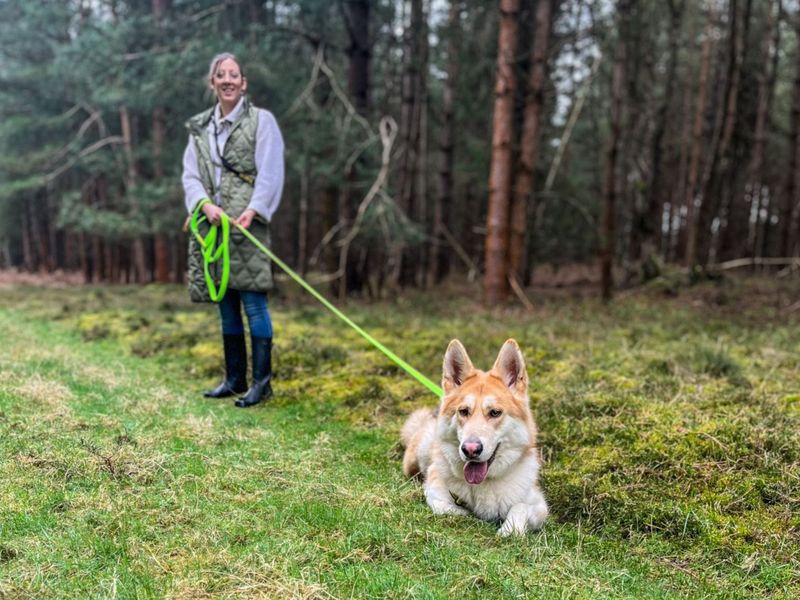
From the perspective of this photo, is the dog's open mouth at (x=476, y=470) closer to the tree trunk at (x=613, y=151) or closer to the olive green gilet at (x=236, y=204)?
the olive green gilet at (x=236, y=204)

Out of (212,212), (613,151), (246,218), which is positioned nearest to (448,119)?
(613,151)

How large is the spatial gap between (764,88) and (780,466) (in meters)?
19.6

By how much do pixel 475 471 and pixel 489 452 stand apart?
17 cm

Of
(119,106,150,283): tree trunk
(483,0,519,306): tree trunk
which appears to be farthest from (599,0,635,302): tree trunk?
(119,106,150,283): tree trunk

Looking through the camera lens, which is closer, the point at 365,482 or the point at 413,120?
the point at 365,482

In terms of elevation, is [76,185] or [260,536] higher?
[76,185]

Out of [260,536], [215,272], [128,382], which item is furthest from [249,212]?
[260,536]

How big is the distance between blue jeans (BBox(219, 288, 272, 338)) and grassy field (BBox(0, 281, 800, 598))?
2.22 feet

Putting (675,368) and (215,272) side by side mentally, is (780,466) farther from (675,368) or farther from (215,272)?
(215,272)

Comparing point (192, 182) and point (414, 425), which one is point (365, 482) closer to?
point (414, 425)

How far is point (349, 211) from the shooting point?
1316 centimetres

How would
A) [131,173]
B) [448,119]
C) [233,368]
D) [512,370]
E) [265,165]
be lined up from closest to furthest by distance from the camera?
[512,370] < [265,165] < [233,368] < [448,119] < [131,173]

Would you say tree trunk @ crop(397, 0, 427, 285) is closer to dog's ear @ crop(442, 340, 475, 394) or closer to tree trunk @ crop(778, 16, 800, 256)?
tree trunk @ crop(778, 16, 800, 256)

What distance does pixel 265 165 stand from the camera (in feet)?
17.4
